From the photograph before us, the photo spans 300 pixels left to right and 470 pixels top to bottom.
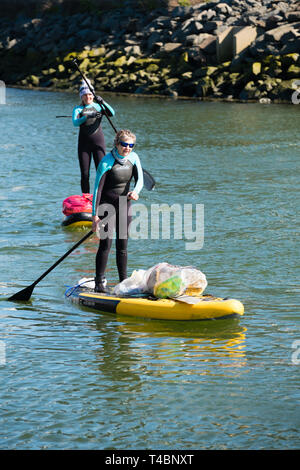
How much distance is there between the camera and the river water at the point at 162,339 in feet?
19.3

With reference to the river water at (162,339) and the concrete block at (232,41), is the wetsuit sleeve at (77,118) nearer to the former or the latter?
the river water at (162,339)

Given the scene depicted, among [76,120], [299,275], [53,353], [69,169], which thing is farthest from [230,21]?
[53,353]

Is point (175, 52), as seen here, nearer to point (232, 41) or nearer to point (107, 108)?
point (232, 41)

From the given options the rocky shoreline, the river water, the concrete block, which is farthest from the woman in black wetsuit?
the concrete block

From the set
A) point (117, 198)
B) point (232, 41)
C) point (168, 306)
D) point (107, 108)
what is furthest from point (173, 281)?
point (232, 41)

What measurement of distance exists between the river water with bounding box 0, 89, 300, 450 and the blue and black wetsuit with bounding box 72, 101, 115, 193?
1179 millimetres

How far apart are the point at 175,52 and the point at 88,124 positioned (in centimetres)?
2811

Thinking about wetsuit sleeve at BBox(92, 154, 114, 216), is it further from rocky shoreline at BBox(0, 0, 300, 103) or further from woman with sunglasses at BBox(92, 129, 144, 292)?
rocky shoreline at BBox(0, 0, 300, 103)

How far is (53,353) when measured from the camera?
7.37 meters

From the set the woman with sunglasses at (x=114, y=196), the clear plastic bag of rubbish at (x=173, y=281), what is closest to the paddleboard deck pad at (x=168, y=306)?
the clear plastic bag of rubbish at (x=173, y=281)

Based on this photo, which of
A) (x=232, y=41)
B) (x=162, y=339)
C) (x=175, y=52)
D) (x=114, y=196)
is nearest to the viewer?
(x=162, y=339)

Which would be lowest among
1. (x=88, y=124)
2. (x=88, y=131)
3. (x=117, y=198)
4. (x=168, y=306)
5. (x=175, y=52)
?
(x=168, y=306)

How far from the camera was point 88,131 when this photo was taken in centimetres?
1290

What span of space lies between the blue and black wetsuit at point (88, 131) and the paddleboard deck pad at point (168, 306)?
Answer: 188 inches
